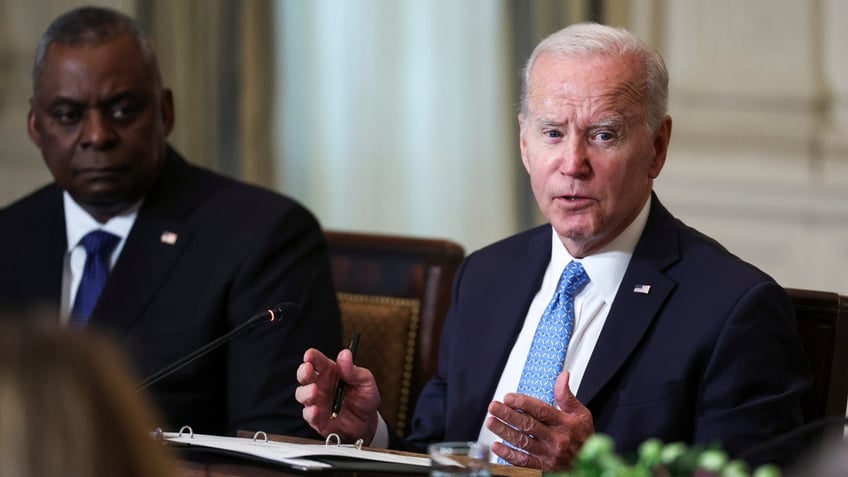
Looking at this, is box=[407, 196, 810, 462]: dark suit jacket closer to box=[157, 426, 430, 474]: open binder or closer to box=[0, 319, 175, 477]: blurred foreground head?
box=[157, 426, 430, 474]: open binder

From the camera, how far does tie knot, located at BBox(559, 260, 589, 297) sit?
2893 millimetres

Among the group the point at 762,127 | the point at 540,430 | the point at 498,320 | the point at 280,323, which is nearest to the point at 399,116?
the point at 762,127

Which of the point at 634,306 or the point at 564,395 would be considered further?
the point at 634,306

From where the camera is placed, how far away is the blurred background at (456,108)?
4.75 meters

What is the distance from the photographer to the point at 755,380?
2586 mm

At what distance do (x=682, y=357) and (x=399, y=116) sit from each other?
2.87 meters

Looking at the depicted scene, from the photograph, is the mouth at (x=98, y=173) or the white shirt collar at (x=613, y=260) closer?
the white shirt collar at (x=613, y=260)

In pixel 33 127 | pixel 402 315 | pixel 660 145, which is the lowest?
pixel 402 315

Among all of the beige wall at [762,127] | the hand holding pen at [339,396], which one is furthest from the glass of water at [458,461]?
the beige wall at [762,127]

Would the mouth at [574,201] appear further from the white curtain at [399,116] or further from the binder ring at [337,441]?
the white curtain at [399,116]

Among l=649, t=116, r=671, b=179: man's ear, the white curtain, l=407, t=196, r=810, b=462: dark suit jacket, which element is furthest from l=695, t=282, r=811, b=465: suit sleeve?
the white curtain

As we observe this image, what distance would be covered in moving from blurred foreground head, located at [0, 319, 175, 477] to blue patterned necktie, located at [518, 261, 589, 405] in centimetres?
184

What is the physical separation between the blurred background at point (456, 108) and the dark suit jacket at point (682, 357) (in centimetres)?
196

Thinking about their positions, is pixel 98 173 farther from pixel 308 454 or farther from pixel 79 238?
pixel 308 454
